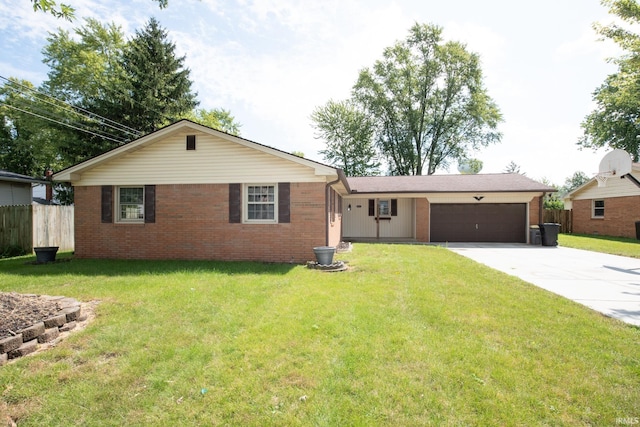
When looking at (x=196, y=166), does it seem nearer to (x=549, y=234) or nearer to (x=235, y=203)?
(x=235, y=203)

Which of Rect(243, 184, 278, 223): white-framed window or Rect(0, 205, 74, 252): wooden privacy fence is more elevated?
Rect(243, 184, 278, 223): white-framed window

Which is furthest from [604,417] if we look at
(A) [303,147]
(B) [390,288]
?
(A) [303,147]

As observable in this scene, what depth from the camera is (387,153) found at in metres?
35.8

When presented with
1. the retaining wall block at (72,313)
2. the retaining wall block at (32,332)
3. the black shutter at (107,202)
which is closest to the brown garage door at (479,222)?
the black shutter at (107,202)

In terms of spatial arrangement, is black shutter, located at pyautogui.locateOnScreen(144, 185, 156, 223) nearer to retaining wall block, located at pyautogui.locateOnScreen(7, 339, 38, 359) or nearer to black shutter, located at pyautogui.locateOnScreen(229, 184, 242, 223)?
black shutter, located at pyautogui.locateOnScreen(229, 184, 242, 223)

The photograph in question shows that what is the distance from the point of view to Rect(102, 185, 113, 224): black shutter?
10.2m

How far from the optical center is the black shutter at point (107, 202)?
33.6 ft

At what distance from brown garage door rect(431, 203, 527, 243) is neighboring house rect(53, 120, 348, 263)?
8714 millimetres

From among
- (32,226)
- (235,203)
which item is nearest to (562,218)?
(235,203)

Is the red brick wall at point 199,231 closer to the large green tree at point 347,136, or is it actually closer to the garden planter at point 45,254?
the garden planter at point 45,254

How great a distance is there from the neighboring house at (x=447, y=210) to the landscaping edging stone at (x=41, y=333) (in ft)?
43.5

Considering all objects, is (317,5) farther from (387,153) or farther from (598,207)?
(387,153)

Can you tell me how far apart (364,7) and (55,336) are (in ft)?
29.0

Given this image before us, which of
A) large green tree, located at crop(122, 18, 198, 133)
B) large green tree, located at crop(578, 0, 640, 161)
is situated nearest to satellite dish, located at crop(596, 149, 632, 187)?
large green tree, located at crop(578, 0, 640, 161)
